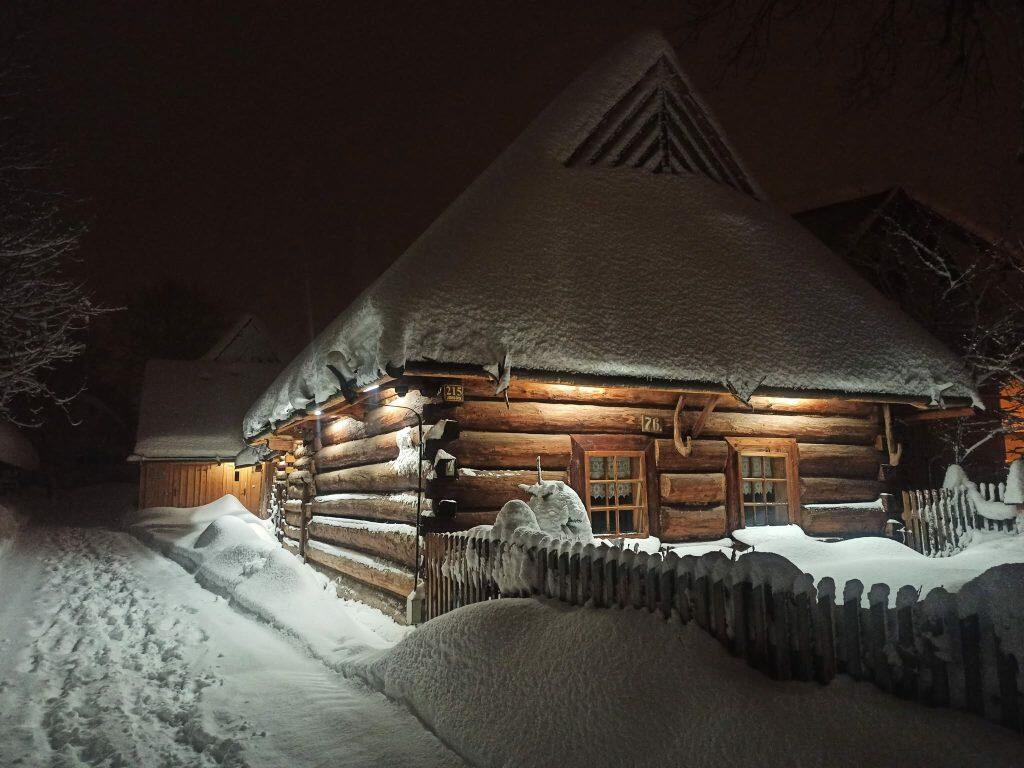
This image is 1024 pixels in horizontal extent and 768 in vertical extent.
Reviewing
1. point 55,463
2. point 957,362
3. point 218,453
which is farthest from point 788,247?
point 55,463

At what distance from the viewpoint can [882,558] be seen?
7629mm

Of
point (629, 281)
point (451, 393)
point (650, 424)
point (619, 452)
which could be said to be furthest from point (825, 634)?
point (629, 281)

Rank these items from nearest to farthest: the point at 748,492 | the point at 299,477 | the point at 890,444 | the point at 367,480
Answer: the point at 748,492, the point at 367,480, the point at 890,444, the point at 299,477

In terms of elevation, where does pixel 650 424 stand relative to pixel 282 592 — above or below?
above

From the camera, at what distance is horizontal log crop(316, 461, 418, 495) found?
868cm

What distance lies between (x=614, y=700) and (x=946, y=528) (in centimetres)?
944

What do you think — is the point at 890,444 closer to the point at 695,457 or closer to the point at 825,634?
the point at 695,457

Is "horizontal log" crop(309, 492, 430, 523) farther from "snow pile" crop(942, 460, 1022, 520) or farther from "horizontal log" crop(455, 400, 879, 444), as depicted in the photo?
"snow pile" crop(942, 460, 1022, 520)

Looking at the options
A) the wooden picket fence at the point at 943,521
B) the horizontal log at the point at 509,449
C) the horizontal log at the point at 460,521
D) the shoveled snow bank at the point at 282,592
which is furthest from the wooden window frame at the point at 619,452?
the wooden picket fence at the point at 943,521

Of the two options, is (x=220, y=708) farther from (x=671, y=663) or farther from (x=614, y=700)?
(x=671, y=663)

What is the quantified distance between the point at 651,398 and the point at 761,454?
6.79ft

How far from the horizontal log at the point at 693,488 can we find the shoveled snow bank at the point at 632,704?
436 centimetres

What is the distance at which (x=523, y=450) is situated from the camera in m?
8.44

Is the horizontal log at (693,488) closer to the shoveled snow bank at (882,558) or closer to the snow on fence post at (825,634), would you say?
the shoveled snow bank at (882,558)
